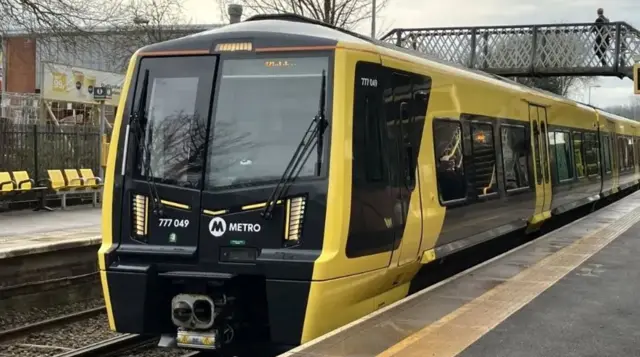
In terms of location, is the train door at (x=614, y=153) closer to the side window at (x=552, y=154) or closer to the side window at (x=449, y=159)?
the side window at (x=552, y=154)

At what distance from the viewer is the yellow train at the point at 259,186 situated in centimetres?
603

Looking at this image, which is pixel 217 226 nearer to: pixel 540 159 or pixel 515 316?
pixel 515 316

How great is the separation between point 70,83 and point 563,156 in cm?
2511

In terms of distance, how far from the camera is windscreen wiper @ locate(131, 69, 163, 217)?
6406 mm

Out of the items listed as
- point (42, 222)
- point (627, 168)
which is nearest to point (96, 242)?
point (42, 222)

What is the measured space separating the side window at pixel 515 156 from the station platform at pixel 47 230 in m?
6.20

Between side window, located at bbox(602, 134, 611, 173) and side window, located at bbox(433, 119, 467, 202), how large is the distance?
1301 cm

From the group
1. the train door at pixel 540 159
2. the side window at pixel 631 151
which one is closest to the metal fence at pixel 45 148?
the train door at pixel 540 159

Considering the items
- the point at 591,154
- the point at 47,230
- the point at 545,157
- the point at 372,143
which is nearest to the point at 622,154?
the point at 591,154

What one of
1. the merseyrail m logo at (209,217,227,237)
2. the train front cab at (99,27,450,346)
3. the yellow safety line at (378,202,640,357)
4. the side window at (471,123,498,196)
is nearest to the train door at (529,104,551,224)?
the yellow safety line at (378,202,640,357)

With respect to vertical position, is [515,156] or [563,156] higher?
[563,156]

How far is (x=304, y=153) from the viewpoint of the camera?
6137 mm

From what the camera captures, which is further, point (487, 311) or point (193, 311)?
point (487, 311)

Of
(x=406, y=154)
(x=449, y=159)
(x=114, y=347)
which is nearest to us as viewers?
(x=406, y=154)
